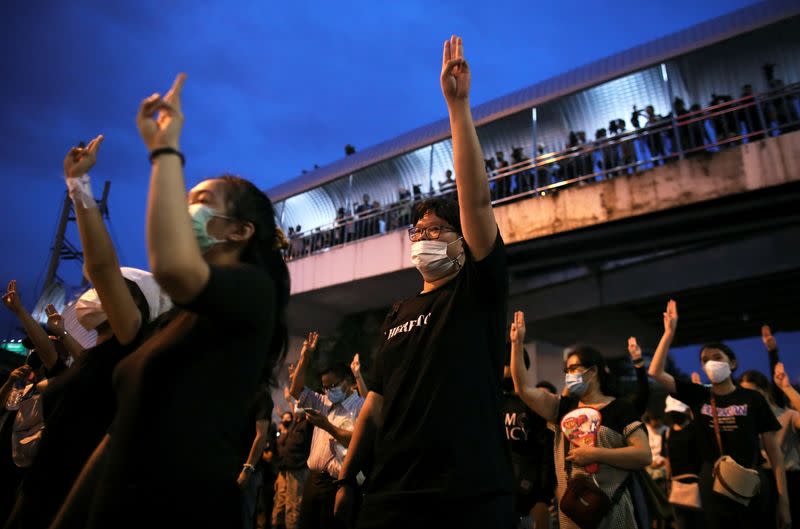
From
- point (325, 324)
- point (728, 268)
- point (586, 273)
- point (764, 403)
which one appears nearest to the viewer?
point (764, 403)

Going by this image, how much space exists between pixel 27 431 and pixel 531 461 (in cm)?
386

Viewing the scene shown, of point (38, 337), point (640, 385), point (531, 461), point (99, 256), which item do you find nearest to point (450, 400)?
point (99, 256)

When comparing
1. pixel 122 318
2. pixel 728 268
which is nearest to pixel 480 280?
pixel 122 318

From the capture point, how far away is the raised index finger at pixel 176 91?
144 centimetres

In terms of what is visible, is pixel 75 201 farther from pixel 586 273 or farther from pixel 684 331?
pixel 684 331

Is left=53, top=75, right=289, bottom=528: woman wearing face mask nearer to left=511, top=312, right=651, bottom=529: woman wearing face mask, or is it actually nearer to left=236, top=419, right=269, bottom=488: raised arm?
left=511, top=312, right=651, bottom=529: woman wearing face mask

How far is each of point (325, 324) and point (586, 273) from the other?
8.14 metres

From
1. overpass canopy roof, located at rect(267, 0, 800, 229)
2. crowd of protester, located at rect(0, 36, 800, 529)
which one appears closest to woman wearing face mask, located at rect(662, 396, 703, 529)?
crowd of protester, located at rect(0, 36, 800, 529)

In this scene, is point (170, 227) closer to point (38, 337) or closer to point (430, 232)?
point (430, 232)

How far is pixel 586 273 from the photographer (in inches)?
522

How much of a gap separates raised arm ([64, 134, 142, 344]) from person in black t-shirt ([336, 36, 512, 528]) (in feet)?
Result: 3.28

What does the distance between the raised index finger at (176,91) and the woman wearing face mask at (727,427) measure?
3.75m

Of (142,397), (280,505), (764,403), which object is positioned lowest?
(280,505)

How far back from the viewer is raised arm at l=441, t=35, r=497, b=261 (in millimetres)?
1799
